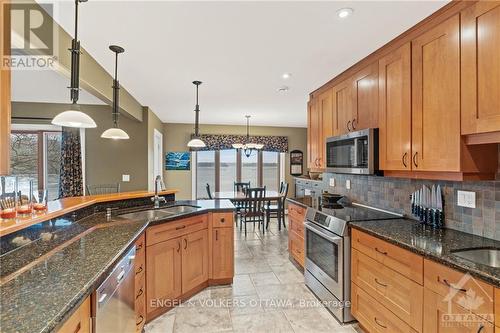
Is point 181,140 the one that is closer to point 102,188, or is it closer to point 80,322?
point 102,188

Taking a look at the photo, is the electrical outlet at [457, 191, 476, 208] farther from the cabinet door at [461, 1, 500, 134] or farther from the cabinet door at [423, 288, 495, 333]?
the cabinet door at [423, 288, 495, 333]

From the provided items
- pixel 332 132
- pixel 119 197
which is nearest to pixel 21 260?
pixel 119 197

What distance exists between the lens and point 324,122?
135 inches

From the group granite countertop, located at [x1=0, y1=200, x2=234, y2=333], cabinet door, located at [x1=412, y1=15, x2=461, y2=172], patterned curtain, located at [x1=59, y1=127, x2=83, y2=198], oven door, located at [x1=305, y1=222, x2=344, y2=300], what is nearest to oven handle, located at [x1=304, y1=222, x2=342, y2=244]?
oven door, located at [x1=305, y1=222, x2=344, y2=300]

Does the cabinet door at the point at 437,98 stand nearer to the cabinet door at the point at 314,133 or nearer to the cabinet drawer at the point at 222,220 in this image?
the cabinet door at the point at 314,133

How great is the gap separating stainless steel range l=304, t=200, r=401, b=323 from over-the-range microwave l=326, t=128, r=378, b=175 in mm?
460

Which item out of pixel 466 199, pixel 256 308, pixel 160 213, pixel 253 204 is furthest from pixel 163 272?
pixel 253 204

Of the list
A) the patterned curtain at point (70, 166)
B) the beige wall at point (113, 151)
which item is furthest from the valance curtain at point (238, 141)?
the patterned curtain at point (70, 166)

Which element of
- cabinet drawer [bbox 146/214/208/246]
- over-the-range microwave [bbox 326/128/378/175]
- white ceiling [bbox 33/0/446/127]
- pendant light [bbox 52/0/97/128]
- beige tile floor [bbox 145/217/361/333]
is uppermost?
white ceiling [bbox 33/0/446/127]

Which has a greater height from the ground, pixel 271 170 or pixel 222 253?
pixel 271 170

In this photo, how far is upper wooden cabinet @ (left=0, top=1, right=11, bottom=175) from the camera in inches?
42.3

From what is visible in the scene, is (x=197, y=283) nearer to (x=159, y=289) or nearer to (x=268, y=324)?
(x=159, y=289)

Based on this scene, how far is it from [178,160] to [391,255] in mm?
5675

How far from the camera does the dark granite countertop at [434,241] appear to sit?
1.30 metres
